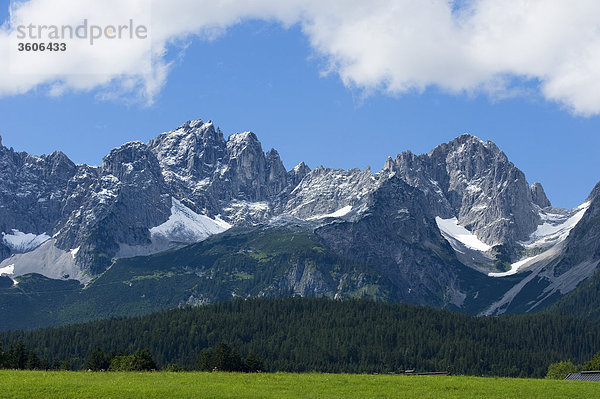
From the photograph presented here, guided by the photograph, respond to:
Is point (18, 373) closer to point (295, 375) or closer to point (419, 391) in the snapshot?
point (295, 375)

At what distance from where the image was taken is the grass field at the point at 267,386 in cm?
8438

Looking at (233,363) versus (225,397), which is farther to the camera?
(233,363)

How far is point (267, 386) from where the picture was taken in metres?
92.3

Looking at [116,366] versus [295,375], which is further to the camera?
[116,366]

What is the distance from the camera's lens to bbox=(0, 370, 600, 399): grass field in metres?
84.4

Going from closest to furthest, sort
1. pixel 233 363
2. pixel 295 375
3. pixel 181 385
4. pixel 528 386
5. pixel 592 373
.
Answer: pixel 181 385 → pixel 528 386 → pixel 295 375 → pixel 592 373 → pixel 233 363

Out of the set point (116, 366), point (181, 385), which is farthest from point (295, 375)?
point (116, 366)

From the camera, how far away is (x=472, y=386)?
96.1m

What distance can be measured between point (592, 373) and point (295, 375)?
44.3 m

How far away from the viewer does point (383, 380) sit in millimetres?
99938

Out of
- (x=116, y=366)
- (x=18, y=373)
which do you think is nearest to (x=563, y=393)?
(x=18, y=373)

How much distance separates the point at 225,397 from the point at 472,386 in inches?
1192

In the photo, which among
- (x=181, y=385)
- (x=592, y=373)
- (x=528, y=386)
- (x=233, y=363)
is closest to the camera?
(x=181, y=385)

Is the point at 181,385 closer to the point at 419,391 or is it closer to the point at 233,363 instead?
the point at 419,391
